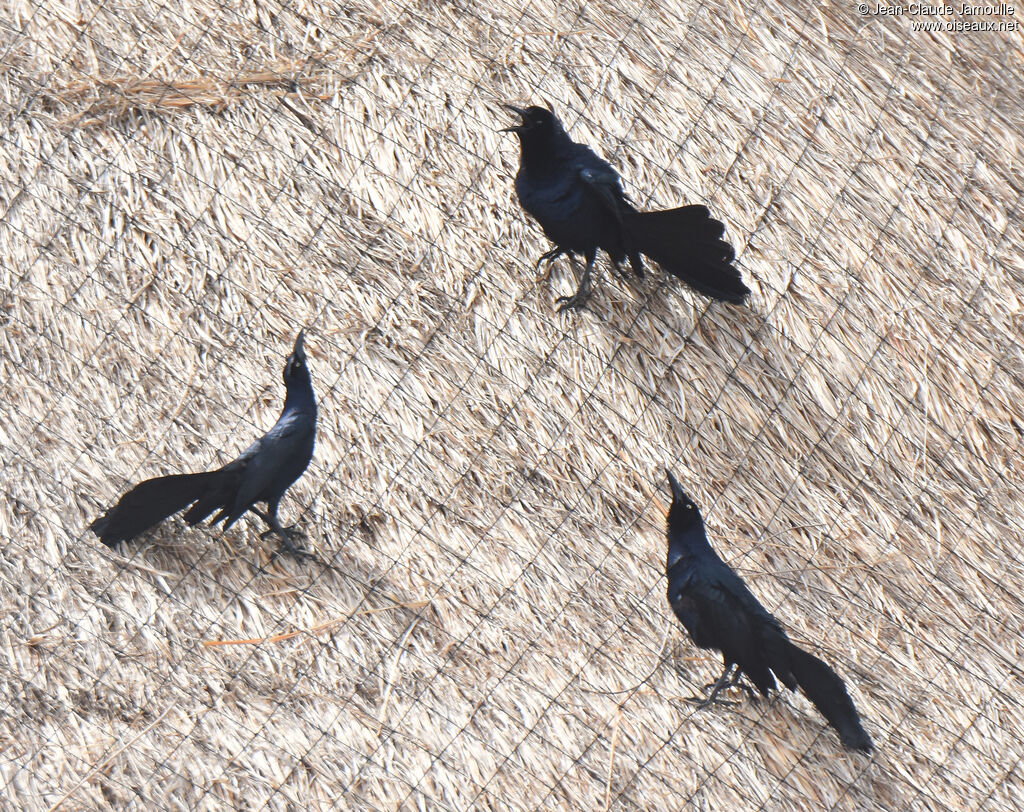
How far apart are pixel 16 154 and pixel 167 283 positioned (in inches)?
27.3

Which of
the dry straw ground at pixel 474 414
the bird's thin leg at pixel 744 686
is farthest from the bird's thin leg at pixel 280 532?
the bird's thin leg at pixel 744 686

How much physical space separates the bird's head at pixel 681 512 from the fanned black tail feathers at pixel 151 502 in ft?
4.40

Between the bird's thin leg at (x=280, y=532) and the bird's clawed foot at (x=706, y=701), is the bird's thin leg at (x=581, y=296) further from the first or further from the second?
the bird's clawed foot at (x=706, y=701)

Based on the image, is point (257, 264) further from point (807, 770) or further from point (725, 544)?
point (807, 770)

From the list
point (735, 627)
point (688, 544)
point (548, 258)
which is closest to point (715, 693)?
point (735, 627)

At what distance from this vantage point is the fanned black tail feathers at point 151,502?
2.84m

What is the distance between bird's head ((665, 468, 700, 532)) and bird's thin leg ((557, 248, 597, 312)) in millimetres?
748

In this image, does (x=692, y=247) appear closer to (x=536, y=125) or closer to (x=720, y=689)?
(x=536, y=125)

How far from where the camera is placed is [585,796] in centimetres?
287

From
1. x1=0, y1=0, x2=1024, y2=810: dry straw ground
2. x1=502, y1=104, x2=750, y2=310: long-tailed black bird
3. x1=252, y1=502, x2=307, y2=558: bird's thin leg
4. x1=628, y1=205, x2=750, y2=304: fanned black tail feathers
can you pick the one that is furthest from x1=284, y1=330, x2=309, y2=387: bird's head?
x1=628, y1=205, x2=750, y2=304: fanned black tail feathers

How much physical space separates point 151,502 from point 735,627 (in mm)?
1748

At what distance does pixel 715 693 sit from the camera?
9.67 feet

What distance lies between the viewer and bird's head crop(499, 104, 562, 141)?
3.11m

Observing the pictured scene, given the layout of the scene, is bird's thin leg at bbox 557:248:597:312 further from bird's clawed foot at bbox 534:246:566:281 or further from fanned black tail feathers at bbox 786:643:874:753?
fanned black tail feathers at bbox 786:643:874:753
